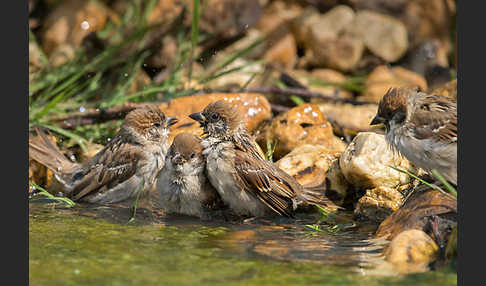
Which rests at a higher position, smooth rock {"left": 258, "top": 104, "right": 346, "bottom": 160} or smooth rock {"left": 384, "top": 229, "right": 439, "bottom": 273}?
smooth rock {"left": 258, "top": 104, "right": 346, "bottom": 160}

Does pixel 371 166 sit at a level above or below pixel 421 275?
above

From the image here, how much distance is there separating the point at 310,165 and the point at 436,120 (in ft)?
4.57

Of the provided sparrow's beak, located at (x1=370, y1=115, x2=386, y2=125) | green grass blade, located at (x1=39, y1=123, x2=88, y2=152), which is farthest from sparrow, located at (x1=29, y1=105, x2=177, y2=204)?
sparrow's beak, located at (x1=370, y1=115, x2=386, y2=125)

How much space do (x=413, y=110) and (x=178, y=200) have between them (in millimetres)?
1954

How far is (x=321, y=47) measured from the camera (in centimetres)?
912

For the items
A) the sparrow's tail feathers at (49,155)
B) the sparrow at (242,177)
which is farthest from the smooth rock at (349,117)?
the sparrow's tail feathers at (49,155)

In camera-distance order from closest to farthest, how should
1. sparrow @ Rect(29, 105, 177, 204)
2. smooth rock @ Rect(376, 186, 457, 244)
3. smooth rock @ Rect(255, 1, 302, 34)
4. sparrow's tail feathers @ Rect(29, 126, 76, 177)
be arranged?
smooth rock @ Rect(376, 186, 457, 244) < sparrow @ Rect(29, 105, 177, 204) < sparrow's tail feathers @ Rect(29, 126, 76, 177) < smooth rock @ Rect(255, 1, 302, 34)

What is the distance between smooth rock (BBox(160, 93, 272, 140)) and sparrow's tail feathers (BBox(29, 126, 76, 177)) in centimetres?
108

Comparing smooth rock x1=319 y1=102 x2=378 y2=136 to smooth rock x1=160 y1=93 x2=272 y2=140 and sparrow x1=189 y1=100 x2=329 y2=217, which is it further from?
sparrow x1=189 y1=100 x2=329 y2=217

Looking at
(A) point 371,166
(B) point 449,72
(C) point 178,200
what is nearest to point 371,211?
(A) point 371,166

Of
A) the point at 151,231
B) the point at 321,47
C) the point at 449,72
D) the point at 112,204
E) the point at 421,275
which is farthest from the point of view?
the point at 321,47

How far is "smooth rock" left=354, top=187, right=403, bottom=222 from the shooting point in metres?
4.74

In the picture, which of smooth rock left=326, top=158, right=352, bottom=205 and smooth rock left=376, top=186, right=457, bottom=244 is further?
smooth rock left=326, top=158, right=352, bottom=205

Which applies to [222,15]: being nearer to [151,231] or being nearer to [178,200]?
[178,200]
